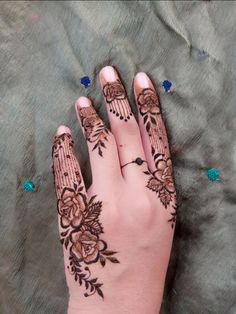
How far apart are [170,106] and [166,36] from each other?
14cm

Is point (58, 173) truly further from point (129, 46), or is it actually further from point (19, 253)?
point (129, 46)

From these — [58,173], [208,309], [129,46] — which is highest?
[129,46]

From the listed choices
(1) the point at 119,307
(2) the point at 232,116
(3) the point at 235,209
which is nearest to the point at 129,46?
(2) the point at 232,116

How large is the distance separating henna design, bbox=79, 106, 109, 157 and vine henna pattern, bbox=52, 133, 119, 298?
0.05 m

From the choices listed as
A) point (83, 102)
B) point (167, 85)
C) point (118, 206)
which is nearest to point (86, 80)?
point (83, 102)

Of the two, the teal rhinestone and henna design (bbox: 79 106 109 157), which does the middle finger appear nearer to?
henna design (bbox: 79 106 109 157)

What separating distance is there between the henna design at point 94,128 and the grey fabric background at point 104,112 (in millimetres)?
31

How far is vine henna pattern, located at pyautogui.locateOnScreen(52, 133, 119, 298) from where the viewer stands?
2.89 ft

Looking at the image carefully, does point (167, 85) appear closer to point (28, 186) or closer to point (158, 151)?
point (158, 151)

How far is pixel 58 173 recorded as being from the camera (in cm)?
94

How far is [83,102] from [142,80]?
128 mm

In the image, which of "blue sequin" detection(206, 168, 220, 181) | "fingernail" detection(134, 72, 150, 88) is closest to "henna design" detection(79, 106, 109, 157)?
"fingernail" detection(134, 72, 150, 88)

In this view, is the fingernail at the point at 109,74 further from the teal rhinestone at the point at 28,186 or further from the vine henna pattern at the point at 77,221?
the teal rhinestone at the point at 28,186

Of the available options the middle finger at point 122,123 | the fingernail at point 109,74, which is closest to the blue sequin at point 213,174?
the middle finger at point 122,123
